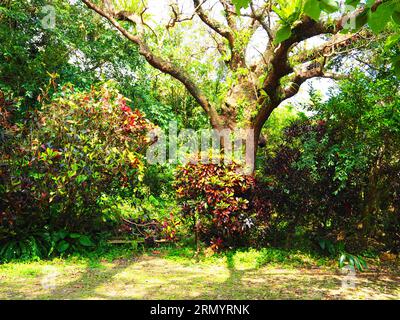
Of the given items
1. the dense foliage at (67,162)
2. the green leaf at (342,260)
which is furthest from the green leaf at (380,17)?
the green leaf at (342,260)

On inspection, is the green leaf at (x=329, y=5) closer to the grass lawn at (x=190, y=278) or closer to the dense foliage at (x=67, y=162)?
the grass lawn at (x=190, y=278)

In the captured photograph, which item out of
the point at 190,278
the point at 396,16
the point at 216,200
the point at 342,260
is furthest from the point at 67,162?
the point at 396,16

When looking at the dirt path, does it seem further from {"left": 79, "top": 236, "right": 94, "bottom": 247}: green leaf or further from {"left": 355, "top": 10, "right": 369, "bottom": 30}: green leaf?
{"left": 355, "top": 10, "right": 369, "bottom": 30}: green leaf

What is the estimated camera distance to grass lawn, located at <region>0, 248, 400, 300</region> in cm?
450

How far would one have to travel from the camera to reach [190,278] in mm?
5230

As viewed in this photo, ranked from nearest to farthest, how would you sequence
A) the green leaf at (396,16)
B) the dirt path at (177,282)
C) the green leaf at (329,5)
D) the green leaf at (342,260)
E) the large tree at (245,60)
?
the green leaf at (329,5)
the green leaf at (396,16)
the dirt path at (177,282)
the green leaf at (342,260)
the large tree at (245,60)

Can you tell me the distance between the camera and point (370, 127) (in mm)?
5980

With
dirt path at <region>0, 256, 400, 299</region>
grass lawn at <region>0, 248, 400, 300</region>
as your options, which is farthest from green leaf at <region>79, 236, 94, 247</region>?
dirt path at <region>0, 256, 400, 299</region>

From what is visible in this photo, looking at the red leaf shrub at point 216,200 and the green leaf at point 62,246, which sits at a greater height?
the red leaf shrub at point 216,200

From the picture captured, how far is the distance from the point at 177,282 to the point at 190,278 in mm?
293

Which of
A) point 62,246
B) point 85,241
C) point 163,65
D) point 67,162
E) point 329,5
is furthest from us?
point 163,65

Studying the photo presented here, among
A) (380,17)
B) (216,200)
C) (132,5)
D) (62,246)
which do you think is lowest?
(62,246)

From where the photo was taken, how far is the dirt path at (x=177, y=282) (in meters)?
4.46

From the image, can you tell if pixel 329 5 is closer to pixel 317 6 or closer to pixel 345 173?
pixel 317 6
